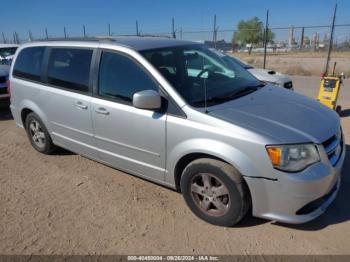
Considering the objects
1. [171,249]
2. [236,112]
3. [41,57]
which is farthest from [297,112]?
[41,57]

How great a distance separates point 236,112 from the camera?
10.8ft

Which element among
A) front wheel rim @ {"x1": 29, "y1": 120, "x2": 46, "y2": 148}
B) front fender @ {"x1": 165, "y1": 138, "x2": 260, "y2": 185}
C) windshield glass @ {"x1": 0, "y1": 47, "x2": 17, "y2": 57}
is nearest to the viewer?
front fender @ {"x1": 165, "y1": 138, "x2": 260, "y2": 185}

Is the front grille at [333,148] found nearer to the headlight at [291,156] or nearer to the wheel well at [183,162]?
the headlight at [291,156]

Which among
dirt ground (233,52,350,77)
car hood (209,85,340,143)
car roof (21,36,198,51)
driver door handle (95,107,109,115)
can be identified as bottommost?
dirt ground (233,52,350,77)

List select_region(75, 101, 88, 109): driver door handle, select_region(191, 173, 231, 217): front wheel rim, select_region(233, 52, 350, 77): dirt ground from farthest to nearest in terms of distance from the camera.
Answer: select_region(233, 52, 350, 77): dirt ground < select_region(75, 101, 88, 109): driver door handle < select_region(191, 173, 231, 217): front wheel rim

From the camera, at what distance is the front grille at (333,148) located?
3.14m

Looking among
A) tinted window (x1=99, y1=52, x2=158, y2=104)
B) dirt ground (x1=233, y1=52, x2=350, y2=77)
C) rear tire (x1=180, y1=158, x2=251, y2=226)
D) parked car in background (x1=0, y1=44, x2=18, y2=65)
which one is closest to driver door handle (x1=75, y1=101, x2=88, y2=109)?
tinted window (x1=99, y1=52, x2=158, y2=104)

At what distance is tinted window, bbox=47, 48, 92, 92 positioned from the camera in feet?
13.9

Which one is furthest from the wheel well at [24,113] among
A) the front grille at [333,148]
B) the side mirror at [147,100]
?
the front grille at [333,148]

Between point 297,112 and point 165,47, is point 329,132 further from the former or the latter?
point 165,47

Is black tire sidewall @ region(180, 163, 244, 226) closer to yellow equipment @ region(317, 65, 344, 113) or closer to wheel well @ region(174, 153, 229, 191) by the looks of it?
wheel well @ region(174, 153, 229, 191)

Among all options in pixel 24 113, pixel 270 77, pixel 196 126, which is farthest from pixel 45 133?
pixel 270 77

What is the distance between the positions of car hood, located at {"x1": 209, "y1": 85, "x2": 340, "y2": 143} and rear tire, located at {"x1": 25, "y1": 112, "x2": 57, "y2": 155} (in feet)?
9.94

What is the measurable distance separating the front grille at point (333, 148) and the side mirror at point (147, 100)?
1.63m
